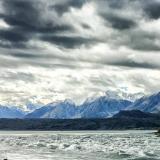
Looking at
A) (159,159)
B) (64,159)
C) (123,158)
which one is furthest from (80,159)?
(159,159)

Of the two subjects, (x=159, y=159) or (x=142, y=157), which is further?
(x=142, y=157)

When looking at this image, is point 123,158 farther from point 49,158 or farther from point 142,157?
point 49,158

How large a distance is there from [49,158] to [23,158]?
536cm

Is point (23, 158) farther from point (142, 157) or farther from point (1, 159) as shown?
point (142, 157)

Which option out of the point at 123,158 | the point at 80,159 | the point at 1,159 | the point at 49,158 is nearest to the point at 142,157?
the point at 123,158

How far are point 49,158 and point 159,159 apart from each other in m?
22.0

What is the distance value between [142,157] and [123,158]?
408 cm

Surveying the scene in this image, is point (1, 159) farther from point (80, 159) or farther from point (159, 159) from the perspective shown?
point (159, 159)

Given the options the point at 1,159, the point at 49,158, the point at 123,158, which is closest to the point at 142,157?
the point at 123,158

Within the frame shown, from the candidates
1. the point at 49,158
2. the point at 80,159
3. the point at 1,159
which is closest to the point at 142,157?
the point at 80,159

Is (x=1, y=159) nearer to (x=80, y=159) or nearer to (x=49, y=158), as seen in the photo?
(x=49, y=158)

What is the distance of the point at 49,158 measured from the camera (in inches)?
3511

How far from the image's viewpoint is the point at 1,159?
86.2m

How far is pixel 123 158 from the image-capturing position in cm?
8831
